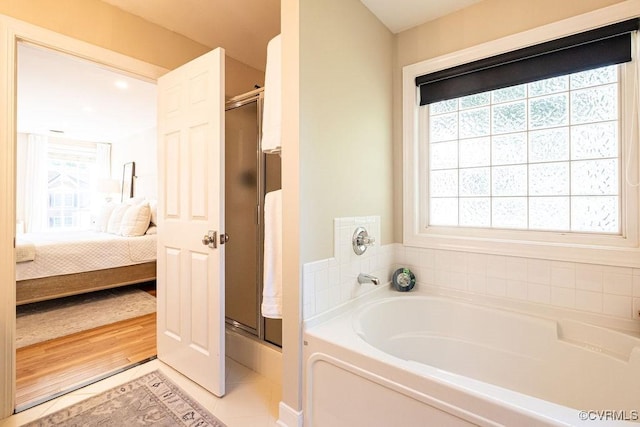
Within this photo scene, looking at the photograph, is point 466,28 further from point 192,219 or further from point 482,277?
point 192,219

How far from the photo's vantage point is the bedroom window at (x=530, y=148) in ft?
4.93

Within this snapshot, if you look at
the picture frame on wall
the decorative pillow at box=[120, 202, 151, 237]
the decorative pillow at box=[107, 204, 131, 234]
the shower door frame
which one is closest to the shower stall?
the shower door frame

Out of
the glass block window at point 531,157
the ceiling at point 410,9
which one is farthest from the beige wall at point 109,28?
the glass block window at point 531,157

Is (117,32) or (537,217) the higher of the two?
(117,32)

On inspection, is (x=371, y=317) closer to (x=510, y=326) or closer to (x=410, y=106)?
(x=510, y=326)

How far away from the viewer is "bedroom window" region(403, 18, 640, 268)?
150 cm

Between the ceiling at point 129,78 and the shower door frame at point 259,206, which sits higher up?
the ceiling at point 129,78

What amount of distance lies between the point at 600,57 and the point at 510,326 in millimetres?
1488

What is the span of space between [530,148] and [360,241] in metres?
1.17

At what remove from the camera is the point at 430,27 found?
80.1 inches

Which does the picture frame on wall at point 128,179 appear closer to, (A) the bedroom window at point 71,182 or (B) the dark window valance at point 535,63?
(A) the bedroom window at point 71,182

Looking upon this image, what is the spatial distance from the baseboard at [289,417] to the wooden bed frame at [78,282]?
10.2 ft

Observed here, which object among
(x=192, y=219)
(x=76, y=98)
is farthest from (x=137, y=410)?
(x=76, y=98)

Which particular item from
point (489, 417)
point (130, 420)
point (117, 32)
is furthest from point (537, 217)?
point (117, 32)
